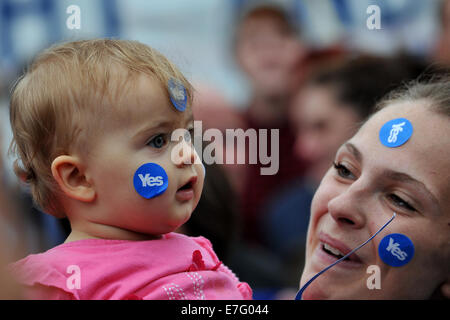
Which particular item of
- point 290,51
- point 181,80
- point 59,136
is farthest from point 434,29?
point 59,136

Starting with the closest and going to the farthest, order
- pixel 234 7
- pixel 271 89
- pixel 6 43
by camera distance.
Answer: pixel 6 43 → pixel 271 89 → pixel 234 7

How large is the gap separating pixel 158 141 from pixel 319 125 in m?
1.69

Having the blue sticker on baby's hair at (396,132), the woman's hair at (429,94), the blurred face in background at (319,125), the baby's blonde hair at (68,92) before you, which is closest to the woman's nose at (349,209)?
the blue sticker on baby's hair at (396,132)

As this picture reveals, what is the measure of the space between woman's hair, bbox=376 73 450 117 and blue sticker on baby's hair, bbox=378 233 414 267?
29 cm

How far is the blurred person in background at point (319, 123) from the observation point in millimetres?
2729

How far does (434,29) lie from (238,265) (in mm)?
1395

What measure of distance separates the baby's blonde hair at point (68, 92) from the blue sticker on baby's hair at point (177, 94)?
0.01 metres

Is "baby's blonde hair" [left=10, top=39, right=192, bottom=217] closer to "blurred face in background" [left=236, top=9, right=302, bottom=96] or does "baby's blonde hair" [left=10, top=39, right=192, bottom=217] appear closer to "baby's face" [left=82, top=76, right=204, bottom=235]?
"baby's face" [left=82, top=76, right=204, bottom=235]

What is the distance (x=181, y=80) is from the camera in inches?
55.7

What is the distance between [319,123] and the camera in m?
2.96

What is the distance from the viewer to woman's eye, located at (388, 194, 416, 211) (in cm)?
150

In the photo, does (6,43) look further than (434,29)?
Yes

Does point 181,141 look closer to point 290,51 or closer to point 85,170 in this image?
point 85,170

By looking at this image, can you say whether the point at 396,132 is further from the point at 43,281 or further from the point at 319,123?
the point at 319,123
